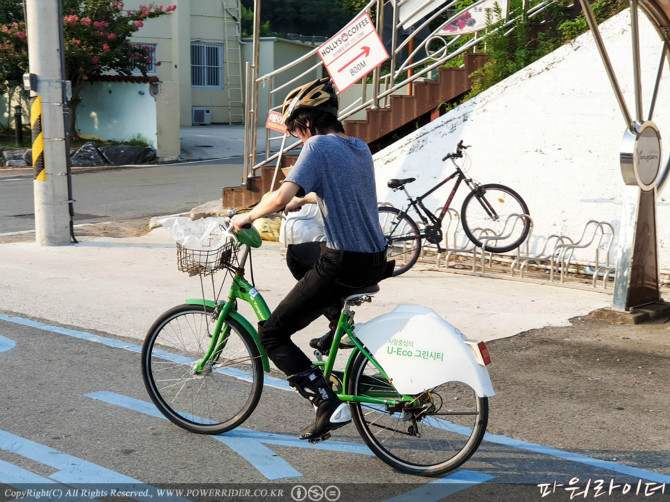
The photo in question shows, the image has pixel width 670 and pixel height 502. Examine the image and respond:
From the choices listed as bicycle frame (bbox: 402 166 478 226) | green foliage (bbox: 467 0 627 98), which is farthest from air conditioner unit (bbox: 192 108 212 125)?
bicycle frame (bbox: 402 166 478 226)

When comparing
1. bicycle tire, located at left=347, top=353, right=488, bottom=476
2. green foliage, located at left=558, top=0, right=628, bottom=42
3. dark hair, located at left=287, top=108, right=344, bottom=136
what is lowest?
bicycle tire, located at left=347, top=353, right=488, bottom=476

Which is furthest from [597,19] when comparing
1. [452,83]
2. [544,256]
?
[544,256]

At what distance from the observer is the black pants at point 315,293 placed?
4180mm

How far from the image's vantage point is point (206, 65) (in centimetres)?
3431

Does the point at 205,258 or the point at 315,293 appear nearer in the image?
the point at 315,293

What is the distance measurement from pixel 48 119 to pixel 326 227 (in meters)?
7.27

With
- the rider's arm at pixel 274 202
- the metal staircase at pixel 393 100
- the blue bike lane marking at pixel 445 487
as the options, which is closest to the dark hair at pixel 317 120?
the rider's arm at pixel 274 202

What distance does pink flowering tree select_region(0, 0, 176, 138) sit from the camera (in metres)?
22.3

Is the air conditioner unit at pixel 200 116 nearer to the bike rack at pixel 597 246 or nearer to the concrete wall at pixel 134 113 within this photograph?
the concrete wall at pixel 134 113

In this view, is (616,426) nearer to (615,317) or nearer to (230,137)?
(615,317)

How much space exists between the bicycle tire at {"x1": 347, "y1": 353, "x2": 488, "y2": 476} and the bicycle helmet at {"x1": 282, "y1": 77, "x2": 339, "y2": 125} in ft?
4.04

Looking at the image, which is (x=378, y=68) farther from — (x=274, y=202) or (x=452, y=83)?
(x=274, y=202)

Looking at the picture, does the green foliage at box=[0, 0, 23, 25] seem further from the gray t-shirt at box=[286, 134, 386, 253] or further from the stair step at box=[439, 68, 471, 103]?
the gray t-shirt at box=[286, 134, 386, 253]

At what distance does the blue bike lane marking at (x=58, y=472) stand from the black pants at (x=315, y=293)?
908mm
